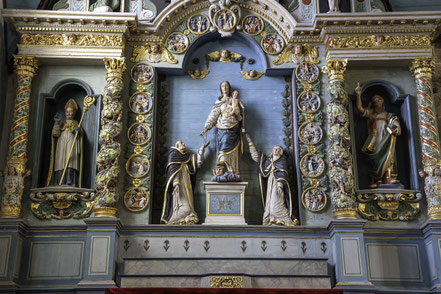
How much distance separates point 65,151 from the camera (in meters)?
13.3

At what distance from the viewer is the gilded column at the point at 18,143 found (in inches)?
496

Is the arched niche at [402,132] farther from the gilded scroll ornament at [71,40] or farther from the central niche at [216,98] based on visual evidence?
the gilded scroll ornament at [71,40]

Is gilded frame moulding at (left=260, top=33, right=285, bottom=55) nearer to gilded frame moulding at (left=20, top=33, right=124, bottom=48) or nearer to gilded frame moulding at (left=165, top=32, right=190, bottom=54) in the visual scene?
gilded frame moulding at (left=165, top=32, right=190, bottom=54)

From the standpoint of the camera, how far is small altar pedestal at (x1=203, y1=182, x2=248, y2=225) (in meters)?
12.8

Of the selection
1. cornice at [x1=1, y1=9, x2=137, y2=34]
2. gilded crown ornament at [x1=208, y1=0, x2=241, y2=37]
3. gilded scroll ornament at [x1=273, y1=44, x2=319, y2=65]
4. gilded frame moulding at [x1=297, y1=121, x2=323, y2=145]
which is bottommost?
gilded frame moulding at [x1=297, y1=121, x2=323, y2=145]

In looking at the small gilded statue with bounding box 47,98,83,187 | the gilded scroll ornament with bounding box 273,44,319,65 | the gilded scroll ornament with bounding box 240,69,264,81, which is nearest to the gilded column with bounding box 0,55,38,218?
the small gilded statue with bounding box 47,98,83,187

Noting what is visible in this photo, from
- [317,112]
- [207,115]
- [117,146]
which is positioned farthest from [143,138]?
[317,112]

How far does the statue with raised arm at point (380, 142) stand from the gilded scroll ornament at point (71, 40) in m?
5.21

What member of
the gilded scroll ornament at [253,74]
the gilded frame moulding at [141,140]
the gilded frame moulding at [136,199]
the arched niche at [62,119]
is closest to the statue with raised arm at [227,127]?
the gilded scroll ornament at [253,74]

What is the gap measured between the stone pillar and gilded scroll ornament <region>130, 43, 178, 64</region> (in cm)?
333

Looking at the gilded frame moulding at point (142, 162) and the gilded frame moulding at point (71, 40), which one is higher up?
the gilded frame moulding at point (71, 40)

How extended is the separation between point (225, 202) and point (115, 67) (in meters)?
3.60

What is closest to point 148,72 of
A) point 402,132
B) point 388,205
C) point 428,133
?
point 402,132

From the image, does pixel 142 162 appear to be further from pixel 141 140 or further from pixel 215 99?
pixel 215 99
